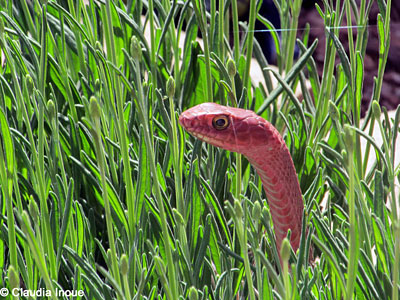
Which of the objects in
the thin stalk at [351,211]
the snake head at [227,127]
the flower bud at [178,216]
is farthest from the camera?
the snake head at [227,127]

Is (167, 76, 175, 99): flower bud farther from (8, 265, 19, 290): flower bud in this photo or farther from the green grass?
(8, 265, 19, 290): flower bud

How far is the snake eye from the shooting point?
49 centimetres

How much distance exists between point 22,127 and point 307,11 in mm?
691

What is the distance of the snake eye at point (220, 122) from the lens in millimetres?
494

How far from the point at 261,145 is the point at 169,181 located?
0.13m

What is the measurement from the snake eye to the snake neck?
3 centimetres

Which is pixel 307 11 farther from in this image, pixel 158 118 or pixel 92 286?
pixel 92 286

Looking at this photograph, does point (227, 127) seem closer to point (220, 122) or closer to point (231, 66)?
point (220, 122)

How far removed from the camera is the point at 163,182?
1.82ft

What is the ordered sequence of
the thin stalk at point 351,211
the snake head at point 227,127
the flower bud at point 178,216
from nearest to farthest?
1. the thin stalk at point 351,211
2. the flower bud at point 178,216
3. the snake head at point 227,127

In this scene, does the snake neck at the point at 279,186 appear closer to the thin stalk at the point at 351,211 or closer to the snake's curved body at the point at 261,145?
the snake's curved body at the point at 261,145

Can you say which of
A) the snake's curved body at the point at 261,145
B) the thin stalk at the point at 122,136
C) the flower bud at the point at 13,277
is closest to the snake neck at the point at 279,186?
the snake's curved body at the point at 261,145

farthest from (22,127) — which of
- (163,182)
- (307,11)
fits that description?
(307,11)

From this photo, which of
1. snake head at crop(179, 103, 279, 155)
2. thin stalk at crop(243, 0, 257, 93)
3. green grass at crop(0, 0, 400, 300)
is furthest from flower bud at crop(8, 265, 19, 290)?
thin stalk at crop(243, 0, 257, 93)
